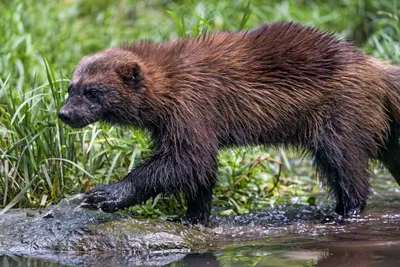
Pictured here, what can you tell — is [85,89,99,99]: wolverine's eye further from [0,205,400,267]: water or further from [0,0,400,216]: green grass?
[0,205,400,267]: water

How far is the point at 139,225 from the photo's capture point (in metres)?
5.18

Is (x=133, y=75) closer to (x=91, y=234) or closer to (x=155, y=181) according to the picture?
(x=155, y=181)

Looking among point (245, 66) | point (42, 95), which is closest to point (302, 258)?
point (245, 66)

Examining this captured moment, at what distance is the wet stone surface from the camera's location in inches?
185

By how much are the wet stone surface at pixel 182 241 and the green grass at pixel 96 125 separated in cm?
40

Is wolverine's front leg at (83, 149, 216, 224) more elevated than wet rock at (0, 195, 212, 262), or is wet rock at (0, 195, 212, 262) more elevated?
wolverine's front leg at (83, 149, 216, 224)

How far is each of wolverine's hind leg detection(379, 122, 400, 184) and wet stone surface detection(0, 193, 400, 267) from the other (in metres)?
0.61

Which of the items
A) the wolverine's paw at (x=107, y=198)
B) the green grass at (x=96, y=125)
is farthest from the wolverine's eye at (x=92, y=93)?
the wolverine's paw at (x=107, y=198)

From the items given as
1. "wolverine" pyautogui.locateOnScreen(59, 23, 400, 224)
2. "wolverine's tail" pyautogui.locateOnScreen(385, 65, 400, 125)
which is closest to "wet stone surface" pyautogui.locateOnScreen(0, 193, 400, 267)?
"wolverine" pyautogui.locateOnScreen(59, 23, 400, 224)

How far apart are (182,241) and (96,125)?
4.84 feet

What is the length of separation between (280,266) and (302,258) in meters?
0.26

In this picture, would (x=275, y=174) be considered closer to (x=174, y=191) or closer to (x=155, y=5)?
(x=174, y=191)

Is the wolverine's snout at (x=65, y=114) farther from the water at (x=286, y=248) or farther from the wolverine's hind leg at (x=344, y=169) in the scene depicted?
the wolverine's hind leg at (x=344, y=169)

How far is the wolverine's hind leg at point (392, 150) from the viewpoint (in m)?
6.09
